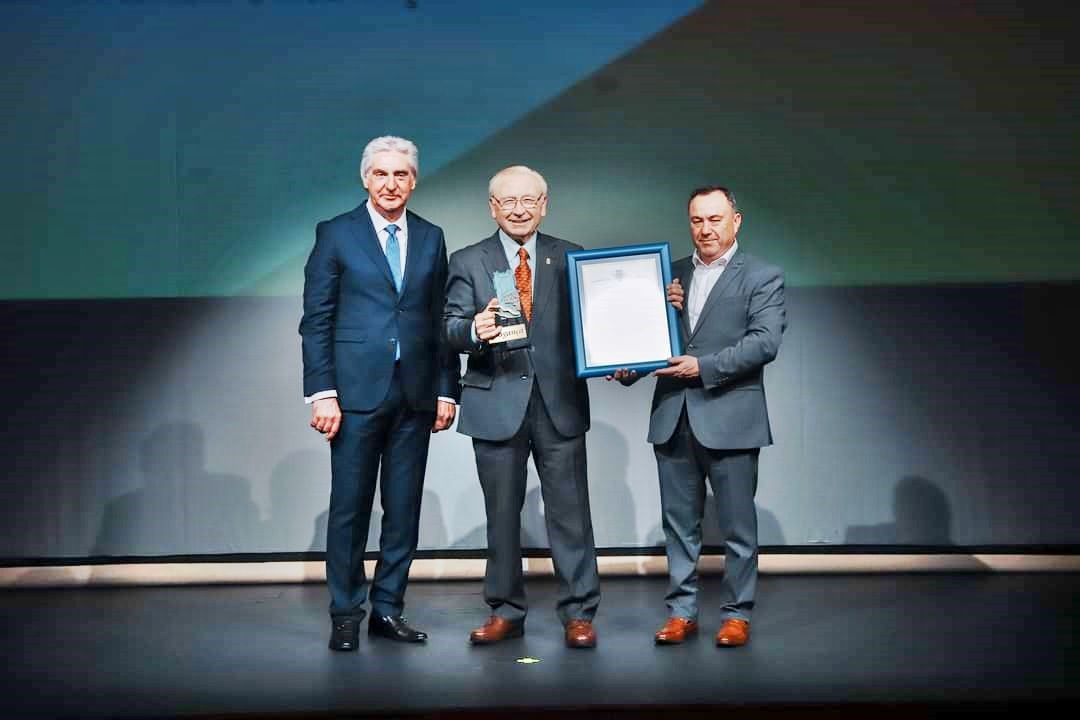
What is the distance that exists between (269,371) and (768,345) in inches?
92.0

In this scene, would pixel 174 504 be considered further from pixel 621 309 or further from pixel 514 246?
pixel 621 309

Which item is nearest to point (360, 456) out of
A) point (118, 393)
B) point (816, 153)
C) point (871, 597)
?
point (118, 393)

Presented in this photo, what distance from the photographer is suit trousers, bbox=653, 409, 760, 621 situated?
3982 millimetres

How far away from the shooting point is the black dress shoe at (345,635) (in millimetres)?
3963

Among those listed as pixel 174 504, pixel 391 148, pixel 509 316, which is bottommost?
pixel 174 504

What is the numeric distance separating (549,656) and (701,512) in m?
0.72

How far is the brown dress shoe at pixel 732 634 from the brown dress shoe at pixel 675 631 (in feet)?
0.36

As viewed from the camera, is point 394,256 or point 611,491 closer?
point 394,256

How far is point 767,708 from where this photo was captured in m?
3.25

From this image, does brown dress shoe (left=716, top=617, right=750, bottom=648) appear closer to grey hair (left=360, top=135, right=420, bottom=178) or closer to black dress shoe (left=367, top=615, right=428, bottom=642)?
black dress shoe (left=367, top=615, right=428, bottom=642)

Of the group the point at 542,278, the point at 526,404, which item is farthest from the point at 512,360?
the point at 542,278

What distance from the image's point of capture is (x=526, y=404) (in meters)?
3.90

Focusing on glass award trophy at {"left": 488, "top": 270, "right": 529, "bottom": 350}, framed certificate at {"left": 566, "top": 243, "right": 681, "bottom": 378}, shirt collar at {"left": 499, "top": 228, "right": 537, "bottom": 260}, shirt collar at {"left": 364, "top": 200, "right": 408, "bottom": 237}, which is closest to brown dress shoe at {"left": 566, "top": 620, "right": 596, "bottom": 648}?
framed certificate at {"left": 566, "top": 243, "right": 681, "bottom": 378}

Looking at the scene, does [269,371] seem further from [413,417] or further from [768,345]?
[768,345]
